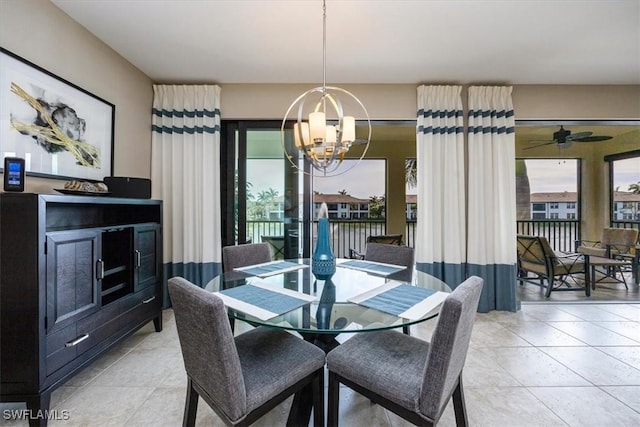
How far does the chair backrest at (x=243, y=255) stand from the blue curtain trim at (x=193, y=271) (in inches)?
37.6

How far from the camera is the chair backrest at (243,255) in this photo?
7.35ft

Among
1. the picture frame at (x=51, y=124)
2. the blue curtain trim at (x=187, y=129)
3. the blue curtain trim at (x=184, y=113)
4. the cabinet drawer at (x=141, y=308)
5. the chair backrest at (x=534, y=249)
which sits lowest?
the cabinet drawer at (x=141, y=308)

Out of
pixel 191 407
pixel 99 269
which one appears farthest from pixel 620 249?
pixel 99 269

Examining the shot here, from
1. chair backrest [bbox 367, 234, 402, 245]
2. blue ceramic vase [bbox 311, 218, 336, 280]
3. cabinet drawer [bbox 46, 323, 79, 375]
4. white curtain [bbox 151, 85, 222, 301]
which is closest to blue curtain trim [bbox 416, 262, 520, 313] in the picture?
chair backrest [bbox 367, 234, 402, 245]

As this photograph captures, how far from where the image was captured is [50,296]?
1.54 meters

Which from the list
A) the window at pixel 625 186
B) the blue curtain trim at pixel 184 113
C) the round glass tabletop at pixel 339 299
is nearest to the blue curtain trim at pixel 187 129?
the blue curtain trim at pixel 184 113

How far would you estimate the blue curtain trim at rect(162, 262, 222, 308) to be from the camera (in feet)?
10.5

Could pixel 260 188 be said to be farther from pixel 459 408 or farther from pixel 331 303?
pixel 459 408

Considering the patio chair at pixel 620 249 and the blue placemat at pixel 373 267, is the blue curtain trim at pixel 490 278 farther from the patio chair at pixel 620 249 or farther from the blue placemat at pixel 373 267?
the patio chair at pixel 620 249

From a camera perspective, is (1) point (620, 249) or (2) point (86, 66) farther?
(1) point (620, 249)

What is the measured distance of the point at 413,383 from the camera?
1.18 metres

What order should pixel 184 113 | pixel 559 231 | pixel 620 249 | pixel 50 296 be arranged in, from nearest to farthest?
pixel 50 296 → pixel 184 113 → pixel 620 249 → pixel 559 231

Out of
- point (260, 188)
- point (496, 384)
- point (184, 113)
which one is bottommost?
point (496, 384)

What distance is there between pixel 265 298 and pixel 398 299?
707mm
